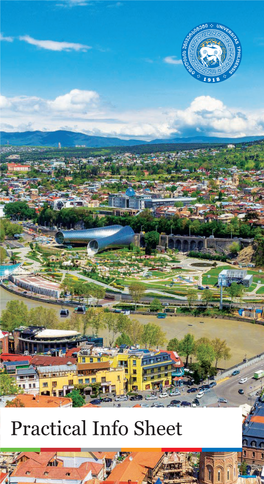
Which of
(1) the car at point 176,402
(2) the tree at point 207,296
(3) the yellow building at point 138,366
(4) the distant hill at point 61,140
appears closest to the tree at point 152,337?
(3) the yellow building at point 138,366

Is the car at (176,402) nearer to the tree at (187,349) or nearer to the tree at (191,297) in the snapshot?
the tree at (187,349)

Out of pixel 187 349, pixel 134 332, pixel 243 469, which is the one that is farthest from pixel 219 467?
pixel 134 332

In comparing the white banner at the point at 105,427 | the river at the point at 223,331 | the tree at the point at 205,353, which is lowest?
the river at the point at 223,331

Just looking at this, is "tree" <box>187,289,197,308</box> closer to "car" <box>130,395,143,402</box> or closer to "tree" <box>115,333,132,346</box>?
"tree" <box>115,333,132,346</box>

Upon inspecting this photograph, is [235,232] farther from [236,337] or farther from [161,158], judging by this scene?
[161,158]

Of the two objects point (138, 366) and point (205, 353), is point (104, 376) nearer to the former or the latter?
point (138, 366)

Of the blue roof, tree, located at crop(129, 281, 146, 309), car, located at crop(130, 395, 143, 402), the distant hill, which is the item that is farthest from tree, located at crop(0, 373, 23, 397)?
the distant hill
